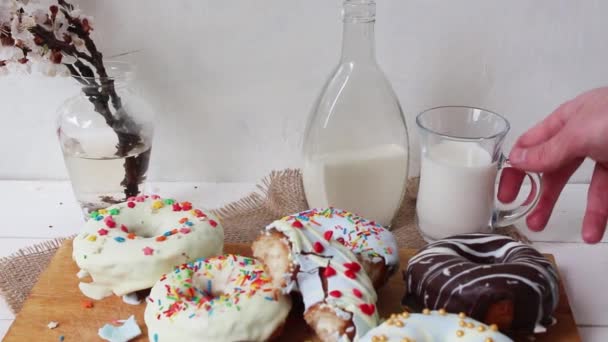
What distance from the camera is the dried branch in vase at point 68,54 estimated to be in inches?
49.4

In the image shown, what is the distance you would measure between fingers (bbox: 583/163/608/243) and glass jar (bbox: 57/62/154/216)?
1002mm

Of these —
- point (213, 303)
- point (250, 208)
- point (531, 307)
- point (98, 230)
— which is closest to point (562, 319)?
point (531, 307)

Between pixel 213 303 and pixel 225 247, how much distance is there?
1.06 ft

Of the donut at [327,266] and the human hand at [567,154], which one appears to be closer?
the donut at [327,266]

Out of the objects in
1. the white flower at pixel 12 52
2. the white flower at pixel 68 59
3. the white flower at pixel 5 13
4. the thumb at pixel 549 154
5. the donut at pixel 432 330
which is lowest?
the donut at pixel 432 330

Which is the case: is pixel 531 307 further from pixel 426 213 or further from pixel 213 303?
pixel 213 303

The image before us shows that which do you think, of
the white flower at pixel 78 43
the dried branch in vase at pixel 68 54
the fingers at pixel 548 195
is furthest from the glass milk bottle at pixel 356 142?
the white flower at pixel 78 43

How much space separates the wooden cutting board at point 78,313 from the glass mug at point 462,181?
21 cm

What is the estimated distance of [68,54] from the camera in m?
1.33

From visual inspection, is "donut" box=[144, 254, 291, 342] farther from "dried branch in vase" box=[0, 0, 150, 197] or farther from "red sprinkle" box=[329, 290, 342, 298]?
"dried branch in vase" box=[0, 0, 150, 197]

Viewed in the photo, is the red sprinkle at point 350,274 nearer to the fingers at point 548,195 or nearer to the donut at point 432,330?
the donut at point 432,330

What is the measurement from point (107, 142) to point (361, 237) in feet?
2.19

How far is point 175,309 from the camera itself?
3.38 feet

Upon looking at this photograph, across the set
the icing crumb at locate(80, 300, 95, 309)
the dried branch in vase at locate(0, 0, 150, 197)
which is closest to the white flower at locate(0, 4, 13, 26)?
the dried branch in vase at locate(0, 0, 150, 197)
